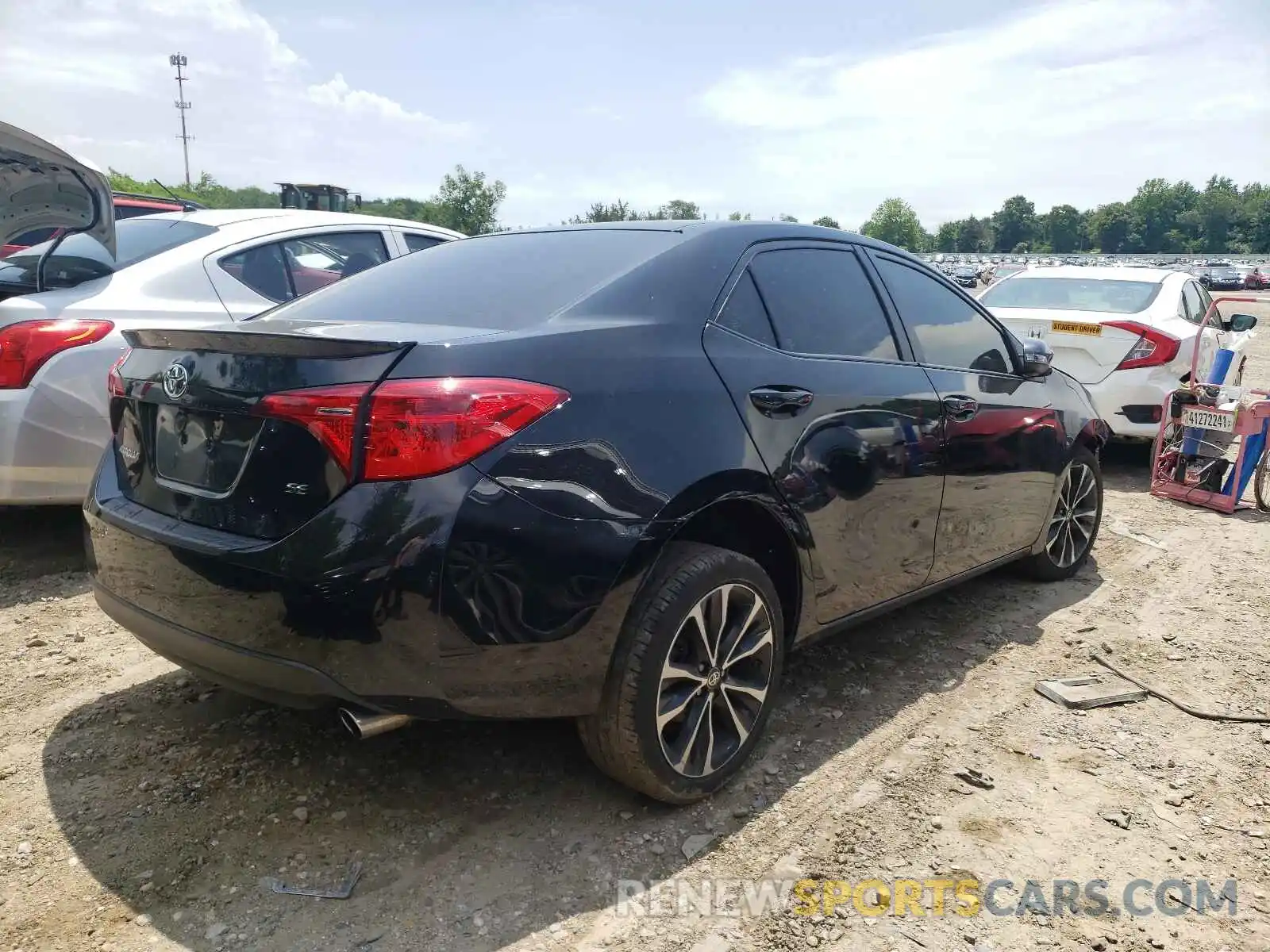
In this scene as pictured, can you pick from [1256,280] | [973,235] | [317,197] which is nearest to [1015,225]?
[973,235]

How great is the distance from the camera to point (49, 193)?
4.08 metres

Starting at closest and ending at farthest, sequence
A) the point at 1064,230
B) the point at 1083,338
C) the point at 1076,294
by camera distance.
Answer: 1. the point at 1083,338
2. the point at 1076,294
3. the point at 1064,230

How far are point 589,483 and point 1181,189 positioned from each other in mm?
180900

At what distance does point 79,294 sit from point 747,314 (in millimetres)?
3024

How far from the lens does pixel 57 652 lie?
3.53 meters

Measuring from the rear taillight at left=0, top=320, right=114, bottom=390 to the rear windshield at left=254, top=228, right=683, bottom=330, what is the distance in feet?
4.16

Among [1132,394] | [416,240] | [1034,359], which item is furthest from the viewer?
[1132,394]

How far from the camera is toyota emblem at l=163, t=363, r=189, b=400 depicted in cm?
241

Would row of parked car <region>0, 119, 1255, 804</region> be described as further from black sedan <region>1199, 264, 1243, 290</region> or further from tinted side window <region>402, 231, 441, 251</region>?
black sedan <region>1199, 264, 1243, 290</region>

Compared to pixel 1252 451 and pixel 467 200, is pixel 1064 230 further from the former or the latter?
pixel 1252 451

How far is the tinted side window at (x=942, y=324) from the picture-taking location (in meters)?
3.61

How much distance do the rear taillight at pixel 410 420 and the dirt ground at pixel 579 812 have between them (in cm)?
106

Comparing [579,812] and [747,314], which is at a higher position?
[747,314]

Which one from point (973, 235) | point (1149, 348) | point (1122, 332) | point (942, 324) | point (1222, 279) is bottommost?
point (1149, 348)
